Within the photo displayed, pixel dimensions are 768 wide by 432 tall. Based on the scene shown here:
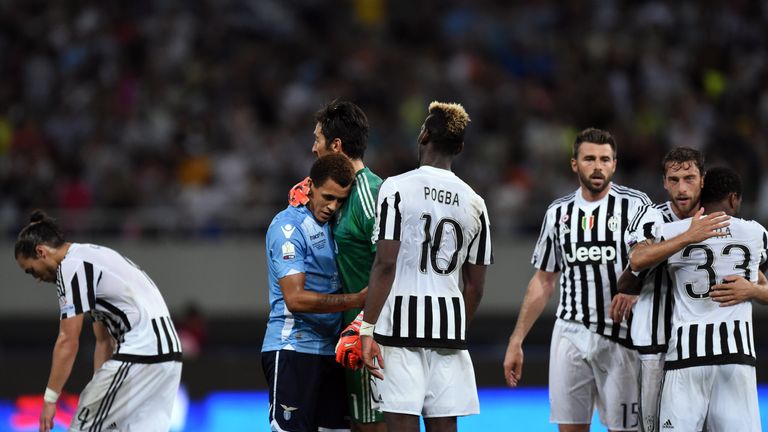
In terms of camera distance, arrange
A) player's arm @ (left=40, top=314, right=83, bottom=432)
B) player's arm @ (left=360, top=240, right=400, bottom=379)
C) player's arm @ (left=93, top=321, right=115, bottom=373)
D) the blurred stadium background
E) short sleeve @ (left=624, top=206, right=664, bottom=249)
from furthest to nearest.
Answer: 1. the blurred stadium background
2. player's arm @ (left=93, top=321, right=115, bottom=373)
3. player's arm @ (left=40, top=314, right=83, bottom=432)
4. short sleeve @ (left=624, top=206, right=664, bottom=249)
5. player's arm @ (left=360, top=240, right=400, bottom=379)

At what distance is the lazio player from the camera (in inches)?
228

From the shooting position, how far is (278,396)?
19.1 feet

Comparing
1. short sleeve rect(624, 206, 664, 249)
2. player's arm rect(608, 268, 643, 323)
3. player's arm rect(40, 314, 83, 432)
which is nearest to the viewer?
short sleeve rect(624, 206, 664, 249)

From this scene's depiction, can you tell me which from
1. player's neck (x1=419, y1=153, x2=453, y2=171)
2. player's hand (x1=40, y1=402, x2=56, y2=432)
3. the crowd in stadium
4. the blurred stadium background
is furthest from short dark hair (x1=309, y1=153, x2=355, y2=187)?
the crowd in stadium

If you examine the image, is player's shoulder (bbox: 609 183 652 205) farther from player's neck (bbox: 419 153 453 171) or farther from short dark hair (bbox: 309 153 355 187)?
short dark hair (bbox: 309 153 355 187)

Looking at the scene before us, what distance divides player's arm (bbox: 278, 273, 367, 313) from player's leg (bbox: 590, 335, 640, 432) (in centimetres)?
164

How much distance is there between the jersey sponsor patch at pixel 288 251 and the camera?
580 centimetres

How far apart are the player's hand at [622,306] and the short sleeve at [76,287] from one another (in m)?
2.96

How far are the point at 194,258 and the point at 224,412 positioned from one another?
3.84 metres

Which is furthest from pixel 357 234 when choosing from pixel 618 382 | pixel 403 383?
pixel 618 382

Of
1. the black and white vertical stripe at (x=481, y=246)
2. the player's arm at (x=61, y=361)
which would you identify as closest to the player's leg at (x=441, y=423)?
the black and white vertical stripe at (x=481, y=246)

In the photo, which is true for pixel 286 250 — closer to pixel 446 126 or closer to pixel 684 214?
pixel 446 126

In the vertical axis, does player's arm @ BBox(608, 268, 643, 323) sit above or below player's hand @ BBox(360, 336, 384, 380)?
above

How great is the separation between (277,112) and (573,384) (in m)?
8.05
